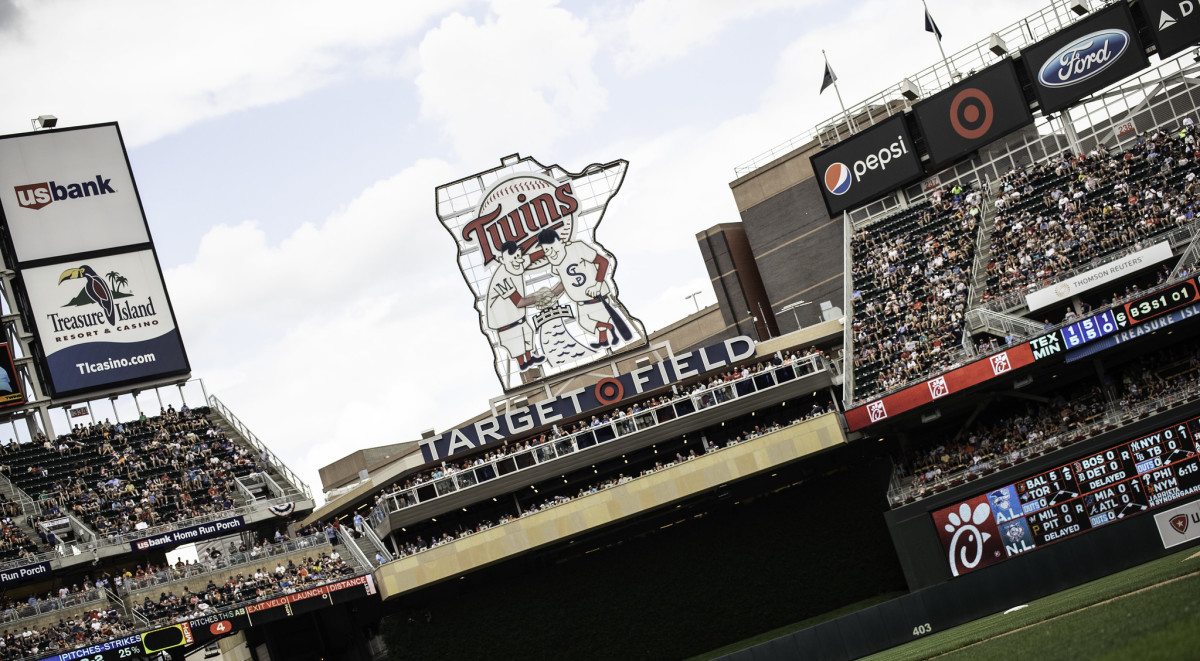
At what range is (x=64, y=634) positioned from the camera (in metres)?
37.3

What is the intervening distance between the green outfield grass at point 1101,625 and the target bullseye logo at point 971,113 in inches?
820

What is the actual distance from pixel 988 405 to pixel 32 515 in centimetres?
3426

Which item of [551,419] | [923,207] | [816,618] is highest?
[923,207]

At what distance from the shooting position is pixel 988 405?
39.5 meters

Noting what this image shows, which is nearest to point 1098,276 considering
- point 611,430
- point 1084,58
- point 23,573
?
point 1084,58

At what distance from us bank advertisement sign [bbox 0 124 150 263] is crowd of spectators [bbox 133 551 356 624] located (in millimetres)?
18450

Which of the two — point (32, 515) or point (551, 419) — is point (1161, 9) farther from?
point (32, 515)

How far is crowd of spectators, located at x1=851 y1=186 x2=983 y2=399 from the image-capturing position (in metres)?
39.7

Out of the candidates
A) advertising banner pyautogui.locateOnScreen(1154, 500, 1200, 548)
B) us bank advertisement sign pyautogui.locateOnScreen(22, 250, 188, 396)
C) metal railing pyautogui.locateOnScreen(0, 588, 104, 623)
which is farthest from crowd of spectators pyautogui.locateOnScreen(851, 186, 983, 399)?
us bank advertisement sign pyautogui.locateOnScreen(22, 250, 188, 396)

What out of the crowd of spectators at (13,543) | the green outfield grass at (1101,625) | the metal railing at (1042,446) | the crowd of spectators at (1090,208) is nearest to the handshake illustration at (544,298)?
the metal railing at (1042,446)

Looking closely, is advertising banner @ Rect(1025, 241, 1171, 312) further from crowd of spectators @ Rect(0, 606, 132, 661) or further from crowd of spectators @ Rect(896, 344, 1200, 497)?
crowd of spectators @ Rect(0, 606, 132, 661)

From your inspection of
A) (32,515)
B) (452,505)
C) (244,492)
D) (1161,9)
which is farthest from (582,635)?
(1161,9)

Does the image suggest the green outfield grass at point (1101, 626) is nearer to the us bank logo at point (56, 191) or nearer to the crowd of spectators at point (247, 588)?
the crowd of spectators at point (247, 588)

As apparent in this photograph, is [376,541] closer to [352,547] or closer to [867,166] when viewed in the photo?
[352,547]
